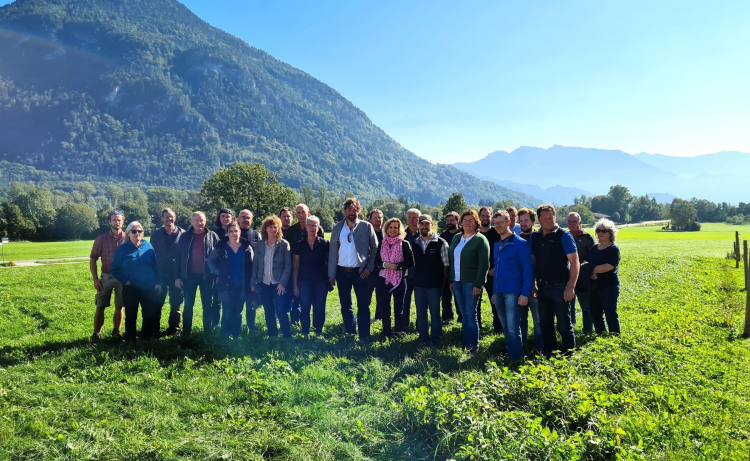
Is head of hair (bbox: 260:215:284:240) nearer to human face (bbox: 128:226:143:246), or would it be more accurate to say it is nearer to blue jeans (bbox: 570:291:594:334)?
human face (bbox: 128:226:143:246)

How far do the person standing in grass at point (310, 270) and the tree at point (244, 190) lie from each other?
146 feet

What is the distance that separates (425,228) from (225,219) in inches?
161

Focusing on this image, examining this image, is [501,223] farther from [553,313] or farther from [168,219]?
[168,219]

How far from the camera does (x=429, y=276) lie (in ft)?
22.8

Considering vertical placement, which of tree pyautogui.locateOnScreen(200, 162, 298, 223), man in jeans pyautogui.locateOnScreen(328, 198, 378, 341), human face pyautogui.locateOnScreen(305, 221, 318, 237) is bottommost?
man in jeans pyautogui.locateOnScreen(328, 198, 378, 341)

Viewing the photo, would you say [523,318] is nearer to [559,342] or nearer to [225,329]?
[559,342]

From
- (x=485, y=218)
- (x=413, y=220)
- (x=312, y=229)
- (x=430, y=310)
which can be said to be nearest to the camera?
(x=430, y=310)

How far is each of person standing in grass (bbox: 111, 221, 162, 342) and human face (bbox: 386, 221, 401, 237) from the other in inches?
179

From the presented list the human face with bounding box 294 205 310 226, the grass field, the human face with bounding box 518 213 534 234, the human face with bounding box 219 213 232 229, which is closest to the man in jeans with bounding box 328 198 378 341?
the human face with bounding box 294 205 310 226

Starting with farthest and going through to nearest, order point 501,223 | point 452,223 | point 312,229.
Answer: point 452,223
point 312,229
point 501,223

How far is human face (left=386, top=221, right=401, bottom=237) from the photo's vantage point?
7.35 meters

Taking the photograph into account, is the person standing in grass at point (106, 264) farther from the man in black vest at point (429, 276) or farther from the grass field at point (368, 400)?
the man in black vest at point (429, 276)

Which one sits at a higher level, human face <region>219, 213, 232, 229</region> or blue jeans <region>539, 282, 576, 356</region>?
human face <region>219, 213, 232, 229</region>

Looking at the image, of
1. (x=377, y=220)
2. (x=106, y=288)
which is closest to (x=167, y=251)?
(x=106, y=288)
